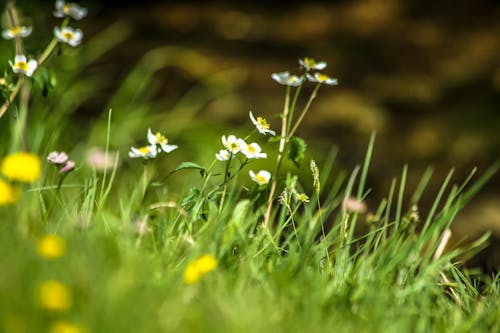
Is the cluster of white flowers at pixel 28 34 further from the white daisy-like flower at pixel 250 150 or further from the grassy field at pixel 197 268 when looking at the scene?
the white daisy-like flower at pixel 250 150

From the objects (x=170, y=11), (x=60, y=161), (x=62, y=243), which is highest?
(x=62, y=243)

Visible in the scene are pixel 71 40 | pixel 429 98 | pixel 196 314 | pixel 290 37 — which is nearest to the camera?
pixel 196 314

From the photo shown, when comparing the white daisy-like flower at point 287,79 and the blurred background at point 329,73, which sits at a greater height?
the white daisy-like flower at point 287,79

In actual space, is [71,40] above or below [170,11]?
above

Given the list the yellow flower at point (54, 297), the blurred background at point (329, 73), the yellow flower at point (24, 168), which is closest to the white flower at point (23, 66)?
the yellow flower at point (24, 168)

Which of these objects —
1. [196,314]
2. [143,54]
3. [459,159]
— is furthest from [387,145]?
[196,314]


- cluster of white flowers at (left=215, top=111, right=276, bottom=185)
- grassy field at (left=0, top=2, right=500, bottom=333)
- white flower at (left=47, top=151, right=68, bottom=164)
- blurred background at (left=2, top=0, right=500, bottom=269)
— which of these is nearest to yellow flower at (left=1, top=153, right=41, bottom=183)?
grassy field at (left=0, top=2, right=500, bottom=333)

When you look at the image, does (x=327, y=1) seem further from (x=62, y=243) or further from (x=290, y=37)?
(x=62, y=243)
